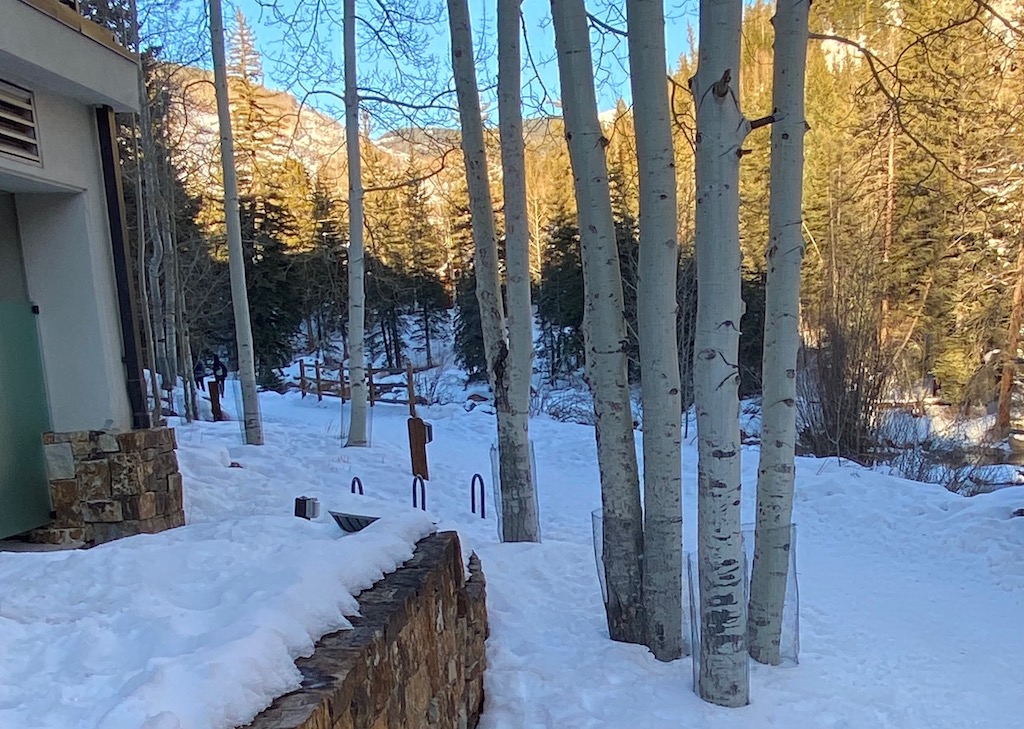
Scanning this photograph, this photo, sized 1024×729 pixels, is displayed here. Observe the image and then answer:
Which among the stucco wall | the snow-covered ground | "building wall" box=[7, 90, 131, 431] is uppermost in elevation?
the stucco wall

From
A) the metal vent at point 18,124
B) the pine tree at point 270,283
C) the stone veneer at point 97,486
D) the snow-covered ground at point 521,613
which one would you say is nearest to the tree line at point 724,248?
the snow-covered ground at point 521,613

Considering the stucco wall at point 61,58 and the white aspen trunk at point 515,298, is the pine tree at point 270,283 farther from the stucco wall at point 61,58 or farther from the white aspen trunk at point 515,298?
the white aspen trunk at point 515,298

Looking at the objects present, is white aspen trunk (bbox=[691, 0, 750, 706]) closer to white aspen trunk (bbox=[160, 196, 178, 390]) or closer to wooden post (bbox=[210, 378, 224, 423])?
white aspen trunk (bbox=[160, 196, 178, 390])

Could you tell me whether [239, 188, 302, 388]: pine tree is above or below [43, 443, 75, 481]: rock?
above

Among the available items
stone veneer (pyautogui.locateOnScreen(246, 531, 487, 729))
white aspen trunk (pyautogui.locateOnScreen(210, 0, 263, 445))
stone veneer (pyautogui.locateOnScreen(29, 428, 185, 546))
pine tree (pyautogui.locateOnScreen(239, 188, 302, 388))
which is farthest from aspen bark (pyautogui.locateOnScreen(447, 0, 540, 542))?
pine tree (pyautogui.locateOnScreen(239, 188, 302, 388))

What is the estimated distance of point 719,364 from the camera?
279 cm

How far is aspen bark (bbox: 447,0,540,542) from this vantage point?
16.2 feet

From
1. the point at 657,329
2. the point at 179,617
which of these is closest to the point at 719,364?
the point at 657,329

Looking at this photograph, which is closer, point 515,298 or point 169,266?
point 515,298

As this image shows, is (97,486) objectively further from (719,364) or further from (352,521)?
(719,364)

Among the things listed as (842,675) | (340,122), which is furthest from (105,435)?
(340,122)

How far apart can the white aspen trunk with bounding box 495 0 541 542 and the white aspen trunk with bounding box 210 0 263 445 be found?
14.8ft

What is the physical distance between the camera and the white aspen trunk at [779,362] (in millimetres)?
3299

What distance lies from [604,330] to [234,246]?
6491 mm
